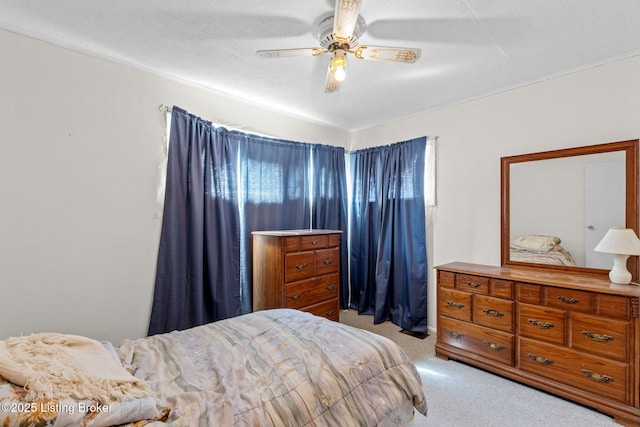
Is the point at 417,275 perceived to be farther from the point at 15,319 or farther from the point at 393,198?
the point at 15,319

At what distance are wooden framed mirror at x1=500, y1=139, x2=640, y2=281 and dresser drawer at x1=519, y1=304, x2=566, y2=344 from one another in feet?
1.78

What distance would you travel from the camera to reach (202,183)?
274cm

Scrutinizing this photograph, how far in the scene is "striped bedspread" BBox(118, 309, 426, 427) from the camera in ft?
3.56

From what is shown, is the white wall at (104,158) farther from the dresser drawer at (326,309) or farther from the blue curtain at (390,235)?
the dresser drawer at (326,309)

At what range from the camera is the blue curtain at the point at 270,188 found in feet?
10.3

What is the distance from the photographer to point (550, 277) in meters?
2.29

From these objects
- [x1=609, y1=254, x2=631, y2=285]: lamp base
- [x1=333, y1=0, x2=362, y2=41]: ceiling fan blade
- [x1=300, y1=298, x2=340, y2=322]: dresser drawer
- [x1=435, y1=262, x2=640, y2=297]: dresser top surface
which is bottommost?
[x1=300, y1=298, x2=340, y2=322]: dresser drawer

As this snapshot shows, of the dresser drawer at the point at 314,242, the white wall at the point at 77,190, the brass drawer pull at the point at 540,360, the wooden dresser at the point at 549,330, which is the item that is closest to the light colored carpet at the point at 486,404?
the wooden dresser at the point at 549,330

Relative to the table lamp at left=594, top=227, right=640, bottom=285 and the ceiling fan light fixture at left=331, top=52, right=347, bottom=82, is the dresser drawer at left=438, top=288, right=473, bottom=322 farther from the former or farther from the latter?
the ceiling fan light fixture at left=331, top=52, right=347, bottom=82

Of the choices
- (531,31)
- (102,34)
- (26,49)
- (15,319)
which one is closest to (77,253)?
(15,319)

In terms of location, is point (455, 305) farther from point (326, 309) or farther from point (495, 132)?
point (495, 132)

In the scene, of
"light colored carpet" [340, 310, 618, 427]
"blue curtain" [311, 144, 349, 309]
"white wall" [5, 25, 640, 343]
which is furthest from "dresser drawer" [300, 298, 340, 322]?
"white wall" [5, 25, 640, 343]

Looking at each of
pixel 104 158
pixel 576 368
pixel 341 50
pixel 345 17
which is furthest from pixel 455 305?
pixel 104 158

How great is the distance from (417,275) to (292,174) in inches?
74.7
